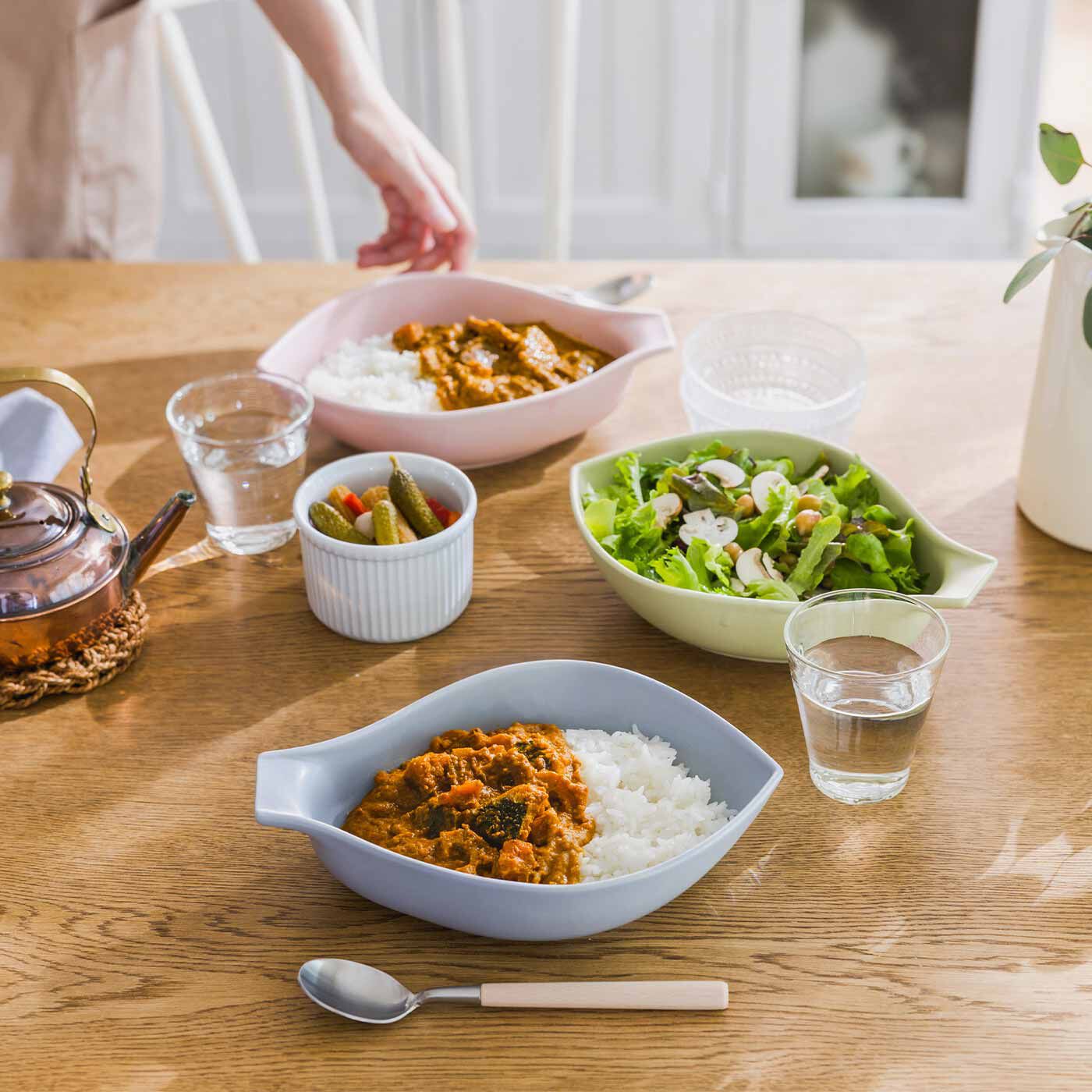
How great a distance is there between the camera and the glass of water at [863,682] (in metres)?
0.94

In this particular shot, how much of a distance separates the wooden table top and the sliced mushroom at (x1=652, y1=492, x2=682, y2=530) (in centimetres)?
10

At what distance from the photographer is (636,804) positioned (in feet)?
2.93

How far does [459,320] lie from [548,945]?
968 millimetres

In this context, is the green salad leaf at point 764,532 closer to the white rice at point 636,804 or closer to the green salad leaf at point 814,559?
the green salad leaf at point 814,559

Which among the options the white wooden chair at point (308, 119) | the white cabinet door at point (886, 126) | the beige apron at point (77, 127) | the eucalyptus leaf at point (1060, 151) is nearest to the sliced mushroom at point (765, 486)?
the eucalyptus leaf at point (1060, 151)

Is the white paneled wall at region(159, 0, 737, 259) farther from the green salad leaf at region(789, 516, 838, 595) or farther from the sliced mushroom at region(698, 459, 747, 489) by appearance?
the green salad leaf at region(789, 516, 838, 595)

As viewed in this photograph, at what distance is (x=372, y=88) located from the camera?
5.63 feet

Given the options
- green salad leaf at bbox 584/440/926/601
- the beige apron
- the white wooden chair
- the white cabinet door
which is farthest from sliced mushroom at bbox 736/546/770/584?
the white cabinet door

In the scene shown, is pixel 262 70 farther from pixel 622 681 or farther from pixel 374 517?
pixel 622 681

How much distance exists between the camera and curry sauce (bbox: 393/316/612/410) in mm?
1402

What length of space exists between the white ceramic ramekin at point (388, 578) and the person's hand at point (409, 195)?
604mm

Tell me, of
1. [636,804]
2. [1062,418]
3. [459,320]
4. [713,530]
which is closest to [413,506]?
[713,530]

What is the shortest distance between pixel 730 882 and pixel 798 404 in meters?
0.70

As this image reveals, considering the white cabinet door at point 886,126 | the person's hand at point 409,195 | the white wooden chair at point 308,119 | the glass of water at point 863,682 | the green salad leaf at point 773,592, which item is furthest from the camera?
the white cabinet door at point 886,126
